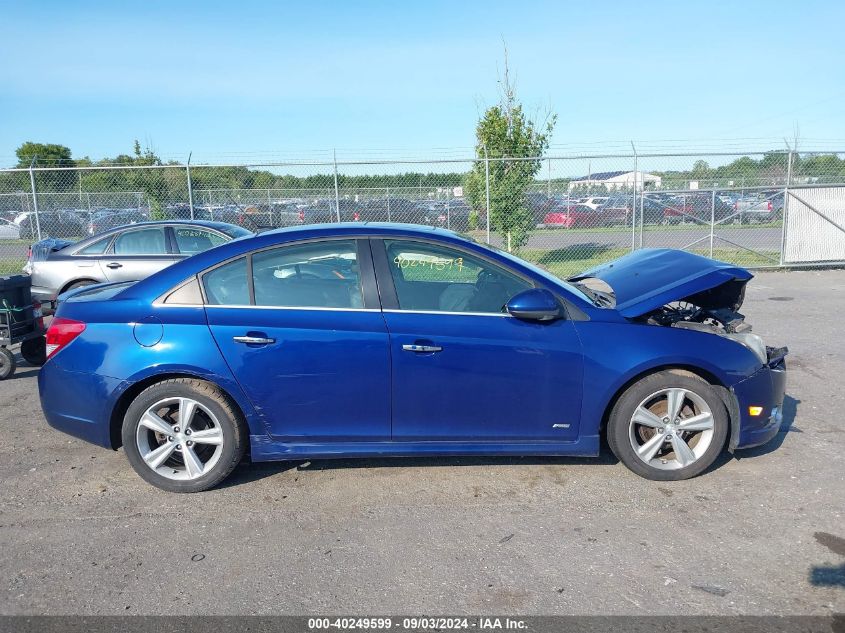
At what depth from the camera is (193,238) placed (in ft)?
31.4

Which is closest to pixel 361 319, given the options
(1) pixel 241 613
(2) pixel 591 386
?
Result: (2) pixel 591 386

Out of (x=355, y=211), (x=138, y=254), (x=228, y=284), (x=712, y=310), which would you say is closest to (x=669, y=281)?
(x=712, y=310)

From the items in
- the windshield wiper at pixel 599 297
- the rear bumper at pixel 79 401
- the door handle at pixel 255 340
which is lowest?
the rear bumper at pixel 79 401

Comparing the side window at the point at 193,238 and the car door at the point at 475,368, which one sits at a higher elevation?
the side window at the point at 193,238

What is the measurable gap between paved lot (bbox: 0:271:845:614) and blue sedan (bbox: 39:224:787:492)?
0.87 ft

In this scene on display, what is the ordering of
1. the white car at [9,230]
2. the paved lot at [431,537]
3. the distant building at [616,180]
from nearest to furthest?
the paved lot at [431,537], the distant building at [616,180], the white car at [9,230]

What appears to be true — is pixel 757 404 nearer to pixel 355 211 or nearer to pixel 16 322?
pixel 16 322

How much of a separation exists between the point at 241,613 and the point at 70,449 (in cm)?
273

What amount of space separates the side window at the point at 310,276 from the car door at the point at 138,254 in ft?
18.9

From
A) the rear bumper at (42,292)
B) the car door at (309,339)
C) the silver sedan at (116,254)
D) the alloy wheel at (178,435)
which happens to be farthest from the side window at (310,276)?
the rear bumper at (42,292)

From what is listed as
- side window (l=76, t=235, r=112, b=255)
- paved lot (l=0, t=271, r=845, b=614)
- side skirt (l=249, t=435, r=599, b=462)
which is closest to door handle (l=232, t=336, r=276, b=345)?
side skirt (l=249, t=435, r=599, b=462)

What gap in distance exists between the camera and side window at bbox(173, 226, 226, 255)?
31.1 feet

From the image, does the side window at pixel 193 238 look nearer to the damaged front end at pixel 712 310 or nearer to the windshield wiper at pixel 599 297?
the windshield wiper at pixel 599 297

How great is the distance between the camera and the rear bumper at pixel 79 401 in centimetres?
403
